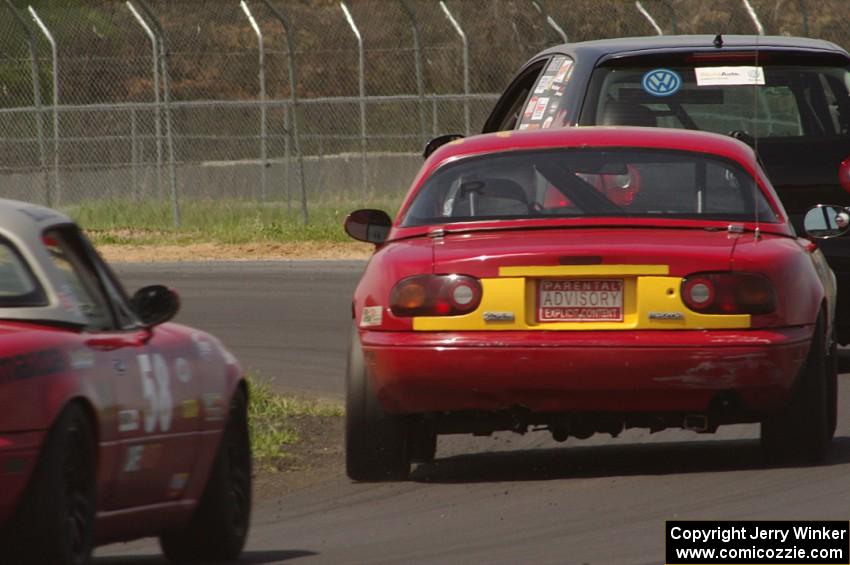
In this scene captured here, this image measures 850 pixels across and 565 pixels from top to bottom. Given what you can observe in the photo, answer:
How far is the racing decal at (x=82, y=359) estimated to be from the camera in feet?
20.4

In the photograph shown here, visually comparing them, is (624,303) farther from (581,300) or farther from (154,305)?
(154,305)

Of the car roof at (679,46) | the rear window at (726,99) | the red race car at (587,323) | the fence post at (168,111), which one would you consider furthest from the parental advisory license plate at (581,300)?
the fence post at (168,111)

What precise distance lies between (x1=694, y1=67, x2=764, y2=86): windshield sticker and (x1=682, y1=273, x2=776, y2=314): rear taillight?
3326 millimetres

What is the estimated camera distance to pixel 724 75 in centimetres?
1191

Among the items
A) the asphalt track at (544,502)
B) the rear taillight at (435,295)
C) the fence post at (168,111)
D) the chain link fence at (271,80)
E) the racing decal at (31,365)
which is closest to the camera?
the racing decal at (31,365)

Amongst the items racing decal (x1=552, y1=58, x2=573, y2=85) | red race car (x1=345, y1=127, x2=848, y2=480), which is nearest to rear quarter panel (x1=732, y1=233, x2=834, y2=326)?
red race car (x1=345, y1=127, x2=848, y2=480)

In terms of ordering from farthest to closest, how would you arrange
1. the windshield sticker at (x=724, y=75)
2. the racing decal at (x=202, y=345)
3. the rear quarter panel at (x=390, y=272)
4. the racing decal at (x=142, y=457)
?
the windshield sticker at (x=724, y=75) < the rear quarter panel at (x=390, y=272) < the racing decal at (x=202, y=345) < the racing decal at (x=142, y=457)

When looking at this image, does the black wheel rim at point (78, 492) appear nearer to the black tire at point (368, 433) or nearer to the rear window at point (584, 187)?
the black tire at point (368, 433)

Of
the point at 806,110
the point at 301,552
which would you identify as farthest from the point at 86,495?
the point at 806,110

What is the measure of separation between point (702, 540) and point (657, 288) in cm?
164

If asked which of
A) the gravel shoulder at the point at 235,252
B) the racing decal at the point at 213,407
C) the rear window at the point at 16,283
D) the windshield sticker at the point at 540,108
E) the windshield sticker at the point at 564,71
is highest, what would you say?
the windshield sticker at the point at 564,71

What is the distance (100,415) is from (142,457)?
53 cm

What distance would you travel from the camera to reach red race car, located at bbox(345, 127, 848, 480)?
8.60 m

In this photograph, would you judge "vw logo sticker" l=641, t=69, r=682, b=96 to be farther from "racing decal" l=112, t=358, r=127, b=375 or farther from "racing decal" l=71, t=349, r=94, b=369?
"racing decal" l=71, t=349, r=94, b=369
